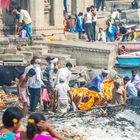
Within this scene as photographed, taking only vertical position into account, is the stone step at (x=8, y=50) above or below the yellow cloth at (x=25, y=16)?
below

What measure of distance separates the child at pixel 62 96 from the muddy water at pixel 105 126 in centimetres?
65

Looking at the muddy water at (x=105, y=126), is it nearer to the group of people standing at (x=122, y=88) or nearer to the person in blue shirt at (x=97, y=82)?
the group of people standing at (x=122, y=88)

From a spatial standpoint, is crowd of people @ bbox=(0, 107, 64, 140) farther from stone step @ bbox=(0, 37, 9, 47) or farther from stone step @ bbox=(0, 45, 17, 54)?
stone step @ bbox=(0, 37, 9, 47)

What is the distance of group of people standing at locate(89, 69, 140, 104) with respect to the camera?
16.5m

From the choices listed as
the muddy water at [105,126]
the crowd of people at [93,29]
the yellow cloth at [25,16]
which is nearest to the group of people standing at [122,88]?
the muddy water at [105,126]

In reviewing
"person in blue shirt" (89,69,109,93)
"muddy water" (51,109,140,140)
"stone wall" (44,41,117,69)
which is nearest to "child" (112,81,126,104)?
"muddy water" (51,109,140,140)

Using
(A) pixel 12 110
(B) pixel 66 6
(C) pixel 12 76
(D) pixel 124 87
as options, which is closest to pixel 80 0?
(B) pixel 66 6

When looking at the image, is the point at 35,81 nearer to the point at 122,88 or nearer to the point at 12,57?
the point at 122,88

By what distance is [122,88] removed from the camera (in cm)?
1647

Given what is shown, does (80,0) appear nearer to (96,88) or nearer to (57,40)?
(57,40)

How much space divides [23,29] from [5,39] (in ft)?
3.53

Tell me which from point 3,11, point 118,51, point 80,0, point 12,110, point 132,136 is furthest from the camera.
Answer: point 80,0

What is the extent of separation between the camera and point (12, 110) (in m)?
8.37

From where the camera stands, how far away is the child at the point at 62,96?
15.5 metres
